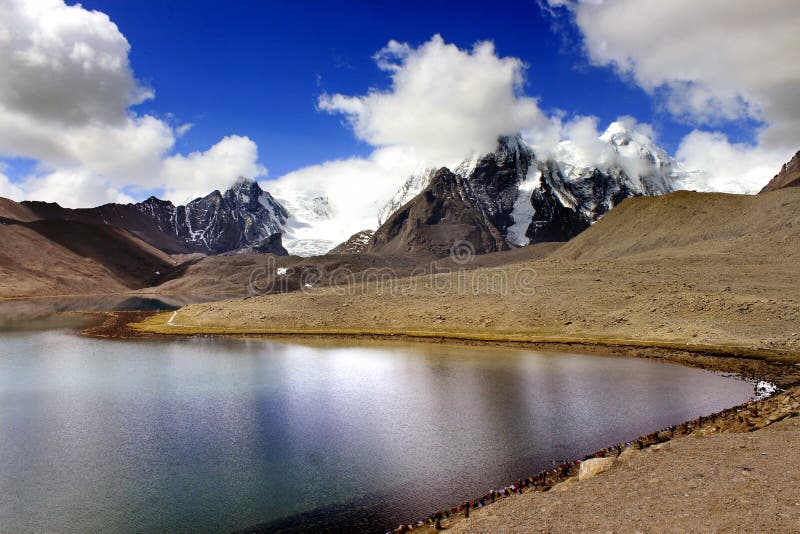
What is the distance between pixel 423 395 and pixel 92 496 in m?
21.6

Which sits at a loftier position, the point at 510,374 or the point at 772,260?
the point at 772,260

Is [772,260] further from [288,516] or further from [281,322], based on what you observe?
[288,516]

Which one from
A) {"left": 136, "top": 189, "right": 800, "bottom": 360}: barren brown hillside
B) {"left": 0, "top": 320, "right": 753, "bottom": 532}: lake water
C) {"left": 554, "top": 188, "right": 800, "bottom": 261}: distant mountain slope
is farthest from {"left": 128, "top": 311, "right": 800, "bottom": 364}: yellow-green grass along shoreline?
{"left": 554, "top": 188, "right": 800, "bottom": 261}: distant mountain slope

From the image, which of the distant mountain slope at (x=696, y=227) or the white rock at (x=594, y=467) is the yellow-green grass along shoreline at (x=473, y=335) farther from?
the distant mountain slope at (x=696, y=227)

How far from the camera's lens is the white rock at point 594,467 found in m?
20.5

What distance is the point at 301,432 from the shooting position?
29.2 meters

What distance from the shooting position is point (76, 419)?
106ft

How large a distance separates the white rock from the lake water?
2808mm

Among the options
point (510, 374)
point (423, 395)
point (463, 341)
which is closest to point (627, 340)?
point (463, 341)

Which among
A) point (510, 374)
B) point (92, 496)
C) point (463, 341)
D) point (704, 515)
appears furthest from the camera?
point (463, 341)

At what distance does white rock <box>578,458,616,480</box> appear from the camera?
20469 mm

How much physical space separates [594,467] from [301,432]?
1529 cm

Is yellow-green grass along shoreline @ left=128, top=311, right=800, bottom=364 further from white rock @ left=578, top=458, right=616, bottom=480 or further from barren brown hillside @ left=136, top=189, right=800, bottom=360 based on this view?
white rock @ left=578, top=458, right=616, bottom=480

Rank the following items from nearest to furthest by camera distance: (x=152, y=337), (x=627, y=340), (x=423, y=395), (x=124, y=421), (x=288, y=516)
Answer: (x=288, y=516) → (x=124, y=421) → (x=423, y=395) → (x=627, y=340) → (x=152, y=337)
